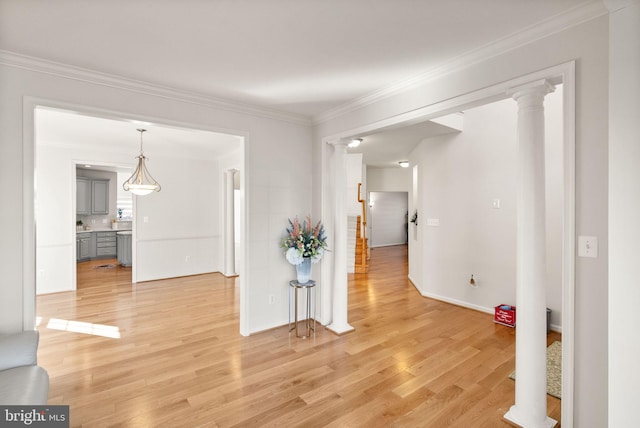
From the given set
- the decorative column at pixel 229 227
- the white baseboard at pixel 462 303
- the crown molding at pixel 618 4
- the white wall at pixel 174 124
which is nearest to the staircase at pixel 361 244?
the white baseboard at pixel 462 303

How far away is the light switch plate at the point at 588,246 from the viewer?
1.73 m

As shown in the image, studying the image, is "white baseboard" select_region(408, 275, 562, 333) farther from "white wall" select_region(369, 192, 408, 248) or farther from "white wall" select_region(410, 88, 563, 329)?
"white wall" select_region(369, 192, 408, 248)

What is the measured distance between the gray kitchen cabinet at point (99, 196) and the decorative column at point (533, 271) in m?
9.51

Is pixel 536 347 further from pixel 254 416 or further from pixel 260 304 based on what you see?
pixel 260 304

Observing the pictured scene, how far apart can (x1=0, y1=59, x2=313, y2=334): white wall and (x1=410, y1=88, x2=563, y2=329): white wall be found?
7.33ft

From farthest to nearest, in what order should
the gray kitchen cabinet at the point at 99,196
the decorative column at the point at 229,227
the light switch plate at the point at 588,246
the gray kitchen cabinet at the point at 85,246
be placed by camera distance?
the gray kitchen cabinet at the point at 99,196
the gray kitchen cabinet at the point at 85,246
the decorative column at the point at 229,227
the light switch plate at the point at 588,246

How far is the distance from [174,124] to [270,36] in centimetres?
147

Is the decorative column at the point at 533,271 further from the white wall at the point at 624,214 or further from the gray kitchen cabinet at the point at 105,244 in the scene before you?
the gray kitchen cabinet at the point at 105,244

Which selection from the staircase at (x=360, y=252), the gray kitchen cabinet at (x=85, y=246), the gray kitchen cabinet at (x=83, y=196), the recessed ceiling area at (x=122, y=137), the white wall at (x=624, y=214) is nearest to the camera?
the white wall at (x=624, y=214)

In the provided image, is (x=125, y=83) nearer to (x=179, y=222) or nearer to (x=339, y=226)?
(x=339, y=226)

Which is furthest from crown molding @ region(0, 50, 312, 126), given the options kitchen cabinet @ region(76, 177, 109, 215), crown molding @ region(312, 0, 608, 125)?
kitchen cabinet @ region(76, 177, 109, 215)

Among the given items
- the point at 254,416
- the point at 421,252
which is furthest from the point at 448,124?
the point at 254,416

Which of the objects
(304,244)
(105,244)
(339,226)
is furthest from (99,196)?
(339,226)

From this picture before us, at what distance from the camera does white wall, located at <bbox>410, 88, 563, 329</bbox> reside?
3.72 meters
